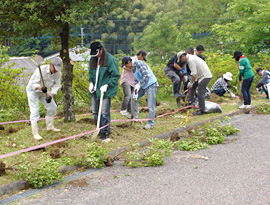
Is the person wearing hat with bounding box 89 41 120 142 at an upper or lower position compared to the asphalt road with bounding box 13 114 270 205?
upper

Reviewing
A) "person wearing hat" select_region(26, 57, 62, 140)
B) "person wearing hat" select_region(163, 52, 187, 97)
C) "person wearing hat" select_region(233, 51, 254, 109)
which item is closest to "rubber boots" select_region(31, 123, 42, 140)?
"person wearing hat" select_region(26, 57, 62, 140)

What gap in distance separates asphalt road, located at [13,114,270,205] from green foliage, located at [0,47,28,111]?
4.85 meters

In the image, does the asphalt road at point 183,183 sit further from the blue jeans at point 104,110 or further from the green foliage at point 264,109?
the green foliage at point 264,109

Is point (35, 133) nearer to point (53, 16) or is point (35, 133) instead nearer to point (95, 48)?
point (95, 48)

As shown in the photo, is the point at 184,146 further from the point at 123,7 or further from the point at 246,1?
the point at 246,1

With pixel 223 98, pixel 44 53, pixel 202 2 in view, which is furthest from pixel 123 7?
pixel 44 53

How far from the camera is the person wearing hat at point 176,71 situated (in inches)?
454

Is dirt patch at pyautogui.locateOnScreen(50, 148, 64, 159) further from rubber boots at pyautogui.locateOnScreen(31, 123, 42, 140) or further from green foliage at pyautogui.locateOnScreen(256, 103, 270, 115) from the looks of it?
green foliage at pyautogui.locateOnScreen(256, 103, 270, 115)

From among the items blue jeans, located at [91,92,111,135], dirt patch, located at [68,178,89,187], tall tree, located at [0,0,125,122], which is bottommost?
dirt patch, located at [68,178,89,187]

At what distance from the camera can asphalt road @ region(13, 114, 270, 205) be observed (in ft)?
14.6

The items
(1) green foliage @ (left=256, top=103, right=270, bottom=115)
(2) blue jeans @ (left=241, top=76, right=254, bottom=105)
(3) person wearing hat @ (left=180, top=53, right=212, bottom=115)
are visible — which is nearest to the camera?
(3) person wearing hat @ (left=180, top=53, right=212, bottom=115)

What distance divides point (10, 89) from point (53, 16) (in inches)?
104

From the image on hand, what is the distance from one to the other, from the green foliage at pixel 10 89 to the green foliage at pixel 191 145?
4.82m

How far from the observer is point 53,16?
805 centimetres
